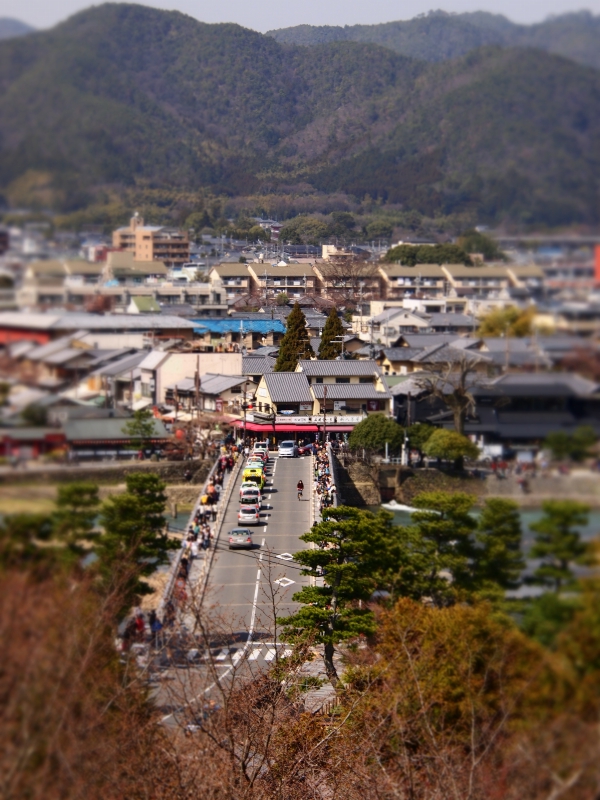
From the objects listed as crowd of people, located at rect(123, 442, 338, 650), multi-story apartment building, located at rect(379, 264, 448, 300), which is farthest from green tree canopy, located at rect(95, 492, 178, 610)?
multi-story apartment building, located at rect(379, 264, 448, 300)

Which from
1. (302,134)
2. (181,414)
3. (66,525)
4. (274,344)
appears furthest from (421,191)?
(66,525)

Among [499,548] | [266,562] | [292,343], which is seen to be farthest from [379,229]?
[266,562]

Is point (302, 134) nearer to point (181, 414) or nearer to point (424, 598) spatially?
point (181, 414)

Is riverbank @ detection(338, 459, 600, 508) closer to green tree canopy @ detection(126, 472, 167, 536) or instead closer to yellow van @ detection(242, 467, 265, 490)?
yellow van @ detection(242, 467, 265, 490)

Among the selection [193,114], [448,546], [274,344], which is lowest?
[448,546]

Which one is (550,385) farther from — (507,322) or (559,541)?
(507,322)

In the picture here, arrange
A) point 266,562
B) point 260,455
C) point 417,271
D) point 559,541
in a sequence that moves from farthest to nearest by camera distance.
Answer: point 417,271, point 260,455, point 266,562, point 559,541
